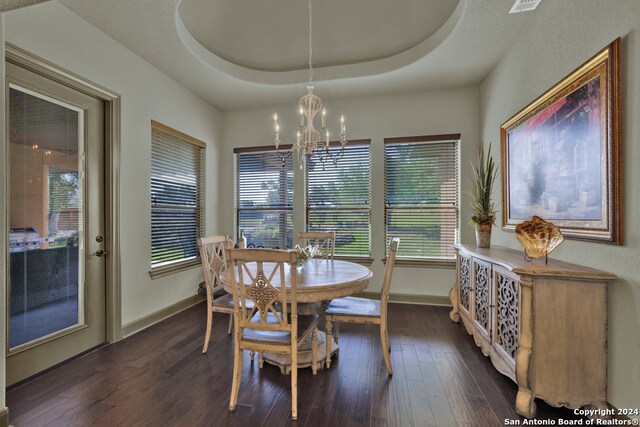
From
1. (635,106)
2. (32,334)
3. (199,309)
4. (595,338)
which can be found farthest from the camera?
(199,309)

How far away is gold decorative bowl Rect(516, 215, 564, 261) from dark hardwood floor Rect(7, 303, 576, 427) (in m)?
0.99

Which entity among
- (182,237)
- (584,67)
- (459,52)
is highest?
(459,52)

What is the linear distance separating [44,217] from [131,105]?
137cm

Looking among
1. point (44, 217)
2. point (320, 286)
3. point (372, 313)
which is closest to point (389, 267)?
point (372, 313)

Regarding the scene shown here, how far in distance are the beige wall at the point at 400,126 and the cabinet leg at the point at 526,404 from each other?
215 cm

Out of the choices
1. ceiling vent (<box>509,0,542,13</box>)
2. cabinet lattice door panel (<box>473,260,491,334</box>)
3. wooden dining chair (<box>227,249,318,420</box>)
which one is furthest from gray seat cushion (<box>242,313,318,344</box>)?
ceiling vent (<box>509,0,542,13</box>)

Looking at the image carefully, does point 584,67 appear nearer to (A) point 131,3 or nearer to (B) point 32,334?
(A) point 131,3

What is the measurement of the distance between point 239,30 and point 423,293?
393 centimetres

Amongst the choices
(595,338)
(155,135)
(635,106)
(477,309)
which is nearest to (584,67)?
(635,106)

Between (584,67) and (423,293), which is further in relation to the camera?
(423,293)

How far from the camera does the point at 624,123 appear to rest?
65.4 inches

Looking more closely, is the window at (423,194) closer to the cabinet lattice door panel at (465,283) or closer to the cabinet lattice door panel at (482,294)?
the cabinet lattice door panel at (465,283)

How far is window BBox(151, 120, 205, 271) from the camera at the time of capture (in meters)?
3.48

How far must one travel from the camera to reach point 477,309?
2715 mm
